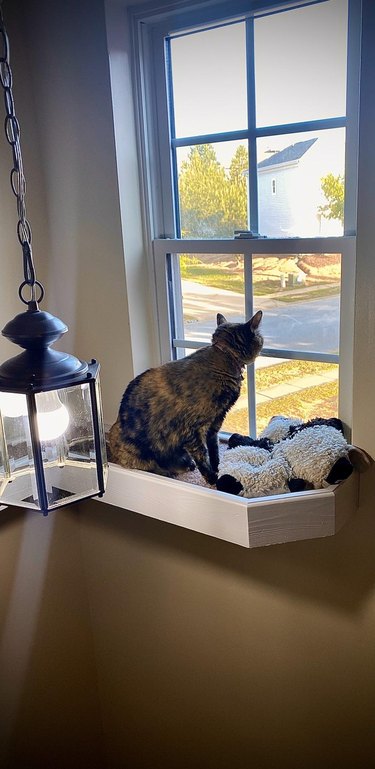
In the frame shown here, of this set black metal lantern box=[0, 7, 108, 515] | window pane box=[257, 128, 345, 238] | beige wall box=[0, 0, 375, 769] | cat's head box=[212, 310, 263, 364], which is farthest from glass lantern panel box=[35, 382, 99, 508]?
window pane box=[257, 128, 345, 238]

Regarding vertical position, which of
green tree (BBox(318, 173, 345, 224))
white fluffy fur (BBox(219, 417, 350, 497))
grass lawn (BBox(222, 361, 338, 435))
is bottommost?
white fluffy fur (BBox(219, 417, 350, 497))

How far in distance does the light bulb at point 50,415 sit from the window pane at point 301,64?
0.91m

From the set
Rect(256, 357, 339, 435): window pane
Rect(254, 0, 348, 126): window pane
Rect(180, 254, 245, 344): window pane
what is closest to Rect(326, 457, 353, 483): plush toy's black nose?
Rect(256, 357, 339, 435): window pane

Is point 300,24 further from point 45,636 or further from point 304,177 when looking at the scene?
point 45,636

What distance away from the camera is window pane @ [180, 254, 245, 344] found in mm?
1530

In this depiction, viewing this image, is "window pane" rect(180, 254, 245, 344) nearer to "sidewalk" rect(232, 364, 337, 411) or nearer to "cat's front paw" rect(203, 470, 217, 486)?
"sidewalk" rect(232, 364, 337, 411)

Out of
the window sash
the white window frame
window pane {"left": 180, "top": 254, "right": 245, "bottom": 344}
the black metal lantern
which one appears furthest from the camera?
window pane {"left": 180, "top": 254, "right": 245, "bottom": 344}

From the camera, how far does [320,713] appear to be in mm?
1543

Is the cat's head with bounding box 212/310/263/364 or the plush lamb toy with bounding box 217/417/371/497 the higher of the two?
the cat's head with bounding box 212/310/263/364

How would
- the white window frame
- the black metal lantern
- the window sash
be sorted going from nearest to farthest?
the black metal lantern < the white window frame < the window sash

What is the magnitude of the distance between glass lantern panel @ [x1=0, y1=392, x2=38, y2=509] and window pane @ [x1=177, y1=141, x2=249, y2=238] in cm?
83

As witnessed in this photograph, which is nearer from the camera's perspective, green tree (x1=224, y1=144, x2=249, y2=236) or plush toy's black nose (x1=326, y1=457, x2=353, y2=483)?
plush toy's black nose (x1=326, y1=457, x2=353, y2=483)

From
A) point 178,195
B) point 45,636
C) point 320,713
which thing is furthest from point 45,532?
point 178,195

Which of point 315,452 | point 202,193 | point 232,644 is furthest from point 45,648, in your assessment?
point 202,193
